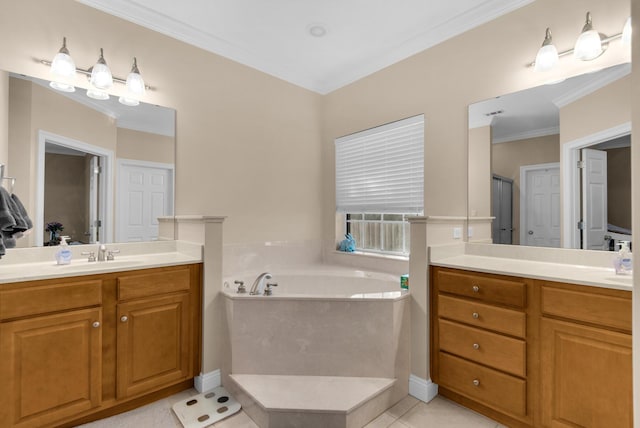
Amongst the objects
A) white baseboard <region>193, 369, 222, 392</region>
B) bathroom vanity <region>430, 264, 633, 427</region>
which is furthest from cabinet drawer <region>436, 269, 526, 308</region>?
white baseboard <region>193, 369, 222, 392</region>

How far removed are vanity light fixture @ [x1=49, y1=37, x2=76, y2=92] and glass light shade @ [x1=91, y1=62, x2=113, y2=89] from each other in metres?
0.11

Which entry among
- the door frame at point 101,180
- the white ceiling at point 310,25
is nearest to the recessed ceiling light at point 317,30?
the white ceiling at point 310,25

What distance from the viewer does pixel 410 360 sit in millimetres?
2143

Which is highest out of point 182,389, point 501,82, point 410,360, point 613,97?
point 501,82

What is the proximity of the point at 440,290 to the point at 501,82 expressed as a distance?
1.61m

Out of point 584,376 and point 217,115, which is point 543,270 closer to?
point 584,376

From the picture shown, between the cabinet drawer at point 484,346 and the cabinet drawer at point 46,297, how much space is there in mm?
2140

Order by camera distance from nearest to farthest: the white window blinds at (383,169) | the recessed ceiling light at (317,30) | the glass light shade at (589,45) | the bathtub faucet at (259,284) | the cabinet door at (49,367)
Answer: the cabinet door at (49,367), the glass light shade at (589,45), the bathtub faucet at (259,284), the recessed ceiling light at (317,30), the white window blinds at (383,169)

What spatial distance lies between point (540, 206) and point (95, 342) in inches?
116

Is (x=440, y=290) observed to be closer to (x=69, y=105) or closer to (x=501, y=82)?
(x=501, y=82)

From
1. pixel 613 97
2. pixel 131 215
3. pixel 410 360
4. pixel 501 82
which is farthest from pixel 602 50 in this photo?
pixel 131 215

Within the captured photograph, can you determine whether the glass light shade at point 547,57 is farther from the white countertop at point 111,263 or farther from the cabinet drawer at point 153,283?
the cabinet drawer at point 153,283

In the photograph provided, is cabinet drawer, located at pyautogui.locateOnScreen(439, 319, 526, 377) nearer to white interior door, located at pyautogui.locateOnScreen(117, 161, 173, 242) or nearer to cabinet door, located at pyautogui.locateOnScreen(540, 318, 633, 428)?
cabinet door, located at pyautogui.locateOnScreen(540, 318, 633, 428)

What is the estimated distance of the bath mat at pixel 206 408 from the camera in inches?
71.6
